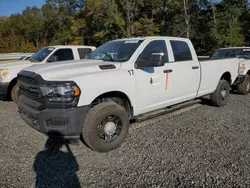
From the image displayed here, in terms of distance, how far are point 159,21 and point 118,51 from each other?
32.8 m

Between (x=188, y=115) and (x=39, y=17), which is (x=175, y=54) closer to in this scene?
(x=188, y=115)

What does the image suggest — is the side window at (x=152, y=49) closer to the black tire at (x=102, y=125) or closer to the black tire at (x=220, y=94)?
the black tire at (x=102, y=125)

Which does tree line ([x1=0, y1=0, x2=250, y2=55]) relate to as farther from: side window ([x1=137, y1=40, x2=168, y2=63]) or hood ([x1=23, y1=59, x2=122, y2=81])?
hood ([x1=23, y1=59, x2=122, y2=81])

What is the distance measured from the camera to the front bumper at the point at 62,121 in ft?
11.0

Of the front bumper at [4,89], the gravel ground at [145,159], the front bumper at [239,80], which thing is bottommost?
the gravel ground at [145,159]

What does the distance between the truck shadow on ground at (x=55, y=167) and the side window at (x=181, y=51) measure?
3001 millimetres

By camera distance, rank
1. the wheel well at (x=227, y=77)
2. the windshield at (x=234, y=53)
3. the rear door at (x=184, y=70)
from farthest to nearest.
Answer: the windshield at (x=234, y=53), the wheel well at (x=227, y=77), the rear door at (x=184, y=70)

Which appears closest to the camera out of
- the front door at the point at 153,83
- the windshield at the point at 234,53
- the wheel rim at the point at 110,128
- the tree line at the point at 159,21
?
the wheel rim at the point at 110,128

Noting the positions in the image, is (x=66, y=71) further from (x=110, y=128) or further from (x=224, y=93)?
(x=224, y=93)

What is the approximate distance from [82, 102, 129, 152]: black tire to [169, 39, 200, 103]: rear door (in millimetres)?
1604

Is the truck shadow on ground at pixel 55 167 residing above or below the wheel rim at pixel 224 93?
below

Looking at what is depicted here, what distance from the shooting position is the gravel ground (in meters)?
3.03

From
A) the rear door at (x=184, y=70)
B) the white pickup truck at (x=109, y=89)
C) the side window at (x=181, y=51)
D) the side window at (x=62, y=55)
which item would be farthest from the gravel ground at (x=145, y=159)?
the side window at (x=62, y=55)

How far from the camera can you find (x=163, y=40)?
4898mm
